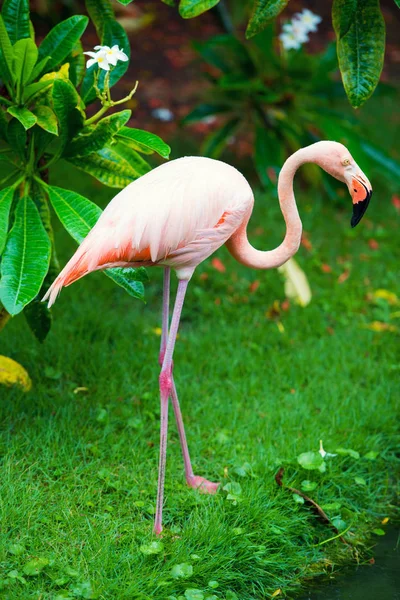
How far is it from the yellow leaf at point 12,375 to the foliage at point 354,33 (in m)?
1.95

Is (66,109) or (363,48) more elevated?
(363,48)

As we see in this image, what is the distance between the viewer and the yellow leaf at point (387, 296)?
5.75 m

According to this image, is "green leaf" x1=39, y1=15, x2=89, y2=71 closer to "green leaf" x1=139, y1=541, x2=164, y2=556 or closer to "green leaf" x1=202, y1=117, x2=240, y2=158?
"green leaf" x1=139, y1=541, x2=164, y2=556

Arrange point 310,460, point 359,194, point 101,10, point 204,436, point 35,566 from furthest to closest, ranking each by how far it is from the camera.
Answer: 1. point 204,436
2. point 101,10
3. point 310,460
4. point 359,194
5. point 35,566

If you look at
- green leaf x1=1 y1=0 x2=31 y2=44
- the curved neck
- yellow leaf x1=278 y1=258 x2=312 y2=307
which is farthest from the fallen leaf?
green leaf x1=1 y1=0 x2=31 y2=44

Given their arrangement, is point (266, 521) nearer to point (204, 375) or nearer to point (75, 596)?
point (75, 596)

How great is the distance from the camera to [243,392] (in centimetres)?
460

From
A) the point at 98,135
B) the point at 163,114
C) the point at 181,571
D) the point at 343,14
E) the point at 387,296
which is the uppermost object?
the point at 343,14

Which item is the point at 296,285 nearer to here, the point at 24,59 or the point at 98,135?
the point at 98,135

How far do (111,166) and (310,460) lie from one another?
5.65ft

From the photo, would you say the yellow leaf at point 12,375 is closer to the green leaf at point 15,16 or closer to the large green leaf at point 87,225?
the large green leaf at point 87,225

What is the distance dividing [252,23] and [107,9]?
0.86 m

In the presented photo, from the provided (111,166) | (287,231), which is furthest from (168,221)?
(111,166)

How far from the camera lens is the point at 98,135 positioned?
3.58 meters
